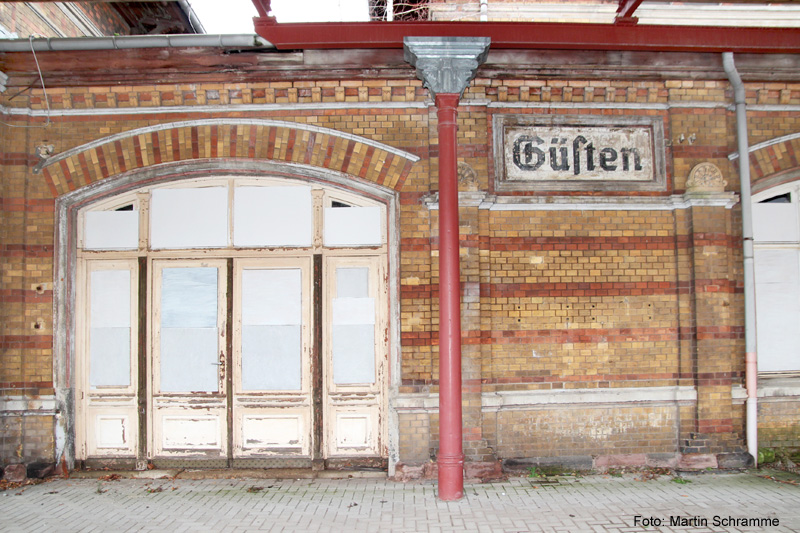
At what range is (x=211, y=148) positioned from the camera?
5664 millimetres

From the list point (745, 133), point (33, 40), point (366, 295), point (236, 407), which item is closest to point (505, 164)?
point (366, 295)

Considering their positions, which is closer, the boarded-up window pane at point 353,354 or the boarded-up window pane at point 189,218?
the boarded-up window pane at point 353,354

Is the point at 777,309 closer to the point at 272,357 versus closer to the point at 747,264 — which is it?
the point at 747,264

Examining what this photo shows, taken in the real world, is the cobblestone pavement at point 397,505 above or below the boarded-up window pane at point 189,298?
below

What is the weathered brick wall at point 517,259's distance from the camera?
5.52 metres

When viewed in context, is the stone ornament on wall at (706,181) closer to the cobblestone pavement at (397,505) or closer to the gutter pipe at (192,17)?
the cobblestone pavement at (397,505)

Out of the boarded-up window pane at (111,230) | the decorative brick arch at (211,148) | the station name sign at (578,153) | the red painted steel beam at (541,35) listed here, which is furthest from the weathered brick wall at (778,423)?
the boarded-up window pane at (111,230)

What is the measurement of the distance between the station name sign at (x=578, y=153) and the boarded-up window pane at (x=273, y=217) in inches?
86.7

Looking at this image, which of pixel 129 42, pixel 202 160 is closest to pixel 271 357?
pixel 202 160

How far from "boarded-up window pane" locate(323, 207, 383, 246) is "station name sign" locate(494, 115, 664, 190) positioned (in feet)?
4.72

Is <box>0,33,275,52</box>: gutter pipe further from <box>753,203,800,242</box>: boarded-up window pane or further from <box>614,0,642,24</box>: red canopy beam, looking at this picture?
<box>753,203,800,242</box>: boarded-up window pane

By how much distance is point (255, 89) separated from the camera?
567cm

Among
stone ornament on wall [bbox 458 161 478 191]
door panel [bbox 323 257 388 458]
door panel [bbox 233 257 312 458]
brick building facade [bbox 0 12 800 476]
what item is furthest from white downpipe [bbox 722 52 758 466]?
door panel [bbox 233 257 312 458]

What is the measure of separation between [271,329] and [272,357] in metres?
0.31
